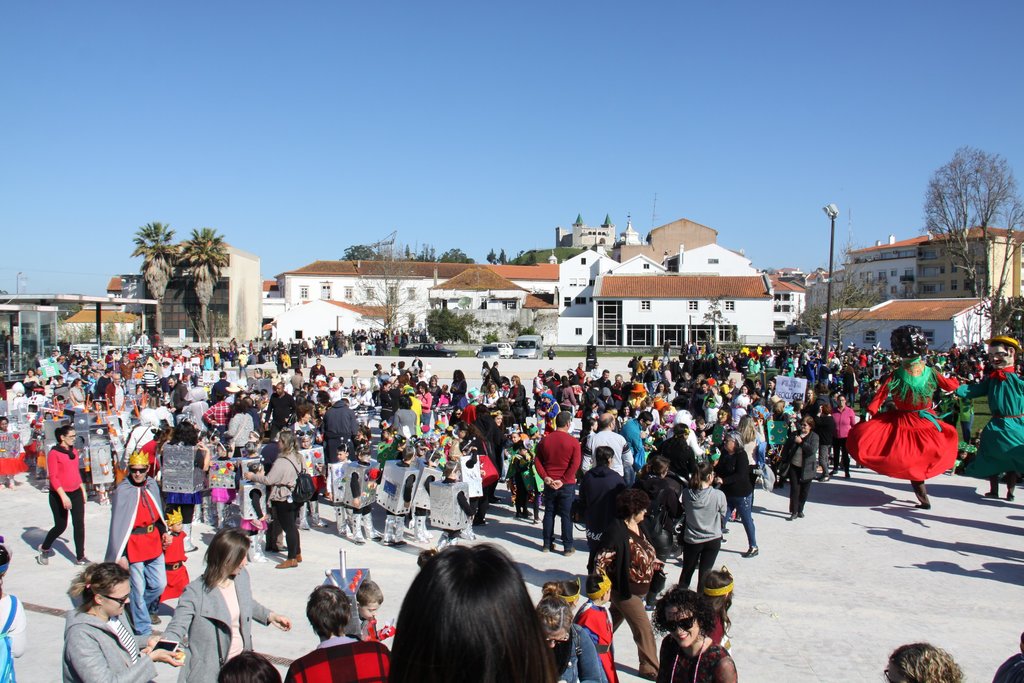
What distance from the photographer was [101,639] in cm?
370

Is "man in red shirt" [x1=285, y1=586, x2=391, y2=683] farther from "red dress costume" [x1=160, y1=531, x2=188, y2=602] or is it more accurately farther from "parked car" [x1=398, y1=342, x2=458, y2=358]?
"parked car" [x1=398, y1=342, x2=458, y2=358]

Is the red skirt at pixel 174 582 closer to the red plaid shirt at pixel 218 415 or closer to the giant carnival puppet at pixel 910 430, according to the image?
the red plaid shirt at pixel 218 415

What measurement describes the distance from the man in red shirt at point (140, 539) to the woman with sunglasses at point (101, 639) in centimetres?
233

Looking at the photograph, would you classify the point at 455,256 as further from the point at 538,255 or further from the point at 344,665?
the point at 344,665

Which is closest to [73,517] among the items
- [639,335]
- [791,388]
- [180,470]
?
[180,470]

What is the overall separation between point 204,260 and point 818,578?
53.6 metres

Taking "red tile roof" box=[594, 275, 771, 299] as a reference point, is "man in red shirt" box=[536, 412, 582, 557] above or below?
below

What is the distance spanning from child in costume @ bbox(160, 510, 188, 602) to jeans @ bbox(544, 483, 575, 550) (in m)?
3.85

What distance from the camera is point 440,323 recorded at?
55.8m

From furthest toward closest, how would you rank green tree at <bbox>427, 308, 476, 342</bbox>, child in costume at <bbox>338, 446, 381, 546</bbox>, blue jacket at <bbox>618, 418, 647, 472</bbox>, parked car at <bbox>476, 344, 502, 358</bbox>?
green tree at <bbox>427, 308, 476, 342</bbox>
parked car at <bbox>476, 344, 502, 358</bbox>
blue jacket at <bbox>618, 418, 647, 472</bbox>
child in costume at <bbox>338, 446, 381, 546</bbox>

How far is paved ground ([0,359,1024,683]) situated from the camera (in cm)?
621

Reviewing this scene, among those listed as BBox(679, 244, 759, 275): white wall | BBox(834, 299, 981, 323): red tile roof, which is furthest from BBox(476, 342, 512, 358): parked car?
BBox(679, 244, 759, 275): white wall

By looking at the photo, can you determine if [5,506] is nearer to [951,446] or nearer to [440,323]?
[951,446]

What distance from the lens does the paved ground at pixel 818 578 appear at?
6211 millimetres
